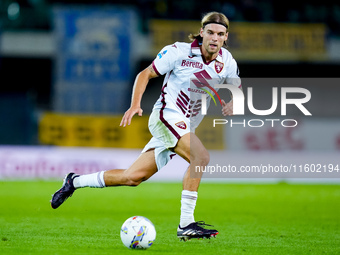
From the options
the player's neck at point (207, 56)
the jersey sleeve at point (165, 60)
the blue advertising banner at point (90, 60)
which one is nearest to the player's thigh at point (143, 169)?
the jersey sleeve at point (165, 60)

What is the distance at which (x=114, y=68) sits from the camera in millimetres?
18641

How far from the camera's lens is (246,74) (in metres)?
25.3

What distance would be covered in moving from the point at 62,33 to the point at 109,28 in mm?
1278

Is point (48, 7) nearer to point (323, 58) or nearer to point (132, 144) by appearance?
point (132, 144)

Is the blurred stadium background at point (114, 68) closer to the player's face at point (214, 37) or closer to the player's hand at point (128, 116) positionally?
the player's face at point (214, 37)

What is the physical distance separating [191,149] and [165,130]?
0.41 meters

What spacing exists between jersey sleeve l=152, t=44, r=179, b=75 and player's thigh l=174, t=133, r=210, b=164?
695mm

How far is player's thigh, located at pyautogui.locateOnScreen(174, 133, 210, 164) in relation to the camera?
652 cm

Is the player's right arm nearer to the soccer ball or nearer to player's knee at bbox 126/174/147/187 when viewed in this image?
player's knee at bbox 126/174/147/187

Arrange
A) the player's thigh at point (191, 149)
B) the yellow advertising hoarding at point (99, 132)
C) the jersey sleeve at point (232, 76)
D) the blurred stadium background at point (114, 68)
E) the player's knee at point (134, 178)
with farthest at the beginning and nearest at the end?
the yellow advertising hoarding at point (99, 132) < the blurred stadium background at point (114, 68) < the jersey sleeve at point (232, 76) < the player's knee at point (134, 178) < the player's thigh at point (191, 149)

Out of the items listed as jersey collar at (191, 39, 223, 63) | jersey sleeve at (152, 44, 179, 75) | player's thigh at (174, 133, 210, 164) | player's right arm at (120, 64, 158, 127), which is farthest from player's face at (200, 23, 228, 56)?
player's thigh at (174, 133, 210, 164)

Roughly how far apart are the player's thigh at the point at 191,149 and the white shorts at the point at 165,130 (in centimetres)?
5

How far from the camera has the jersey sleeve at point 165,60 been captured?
22.2 ft

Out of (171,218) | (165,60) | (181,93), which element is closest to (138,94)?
(165,60)
